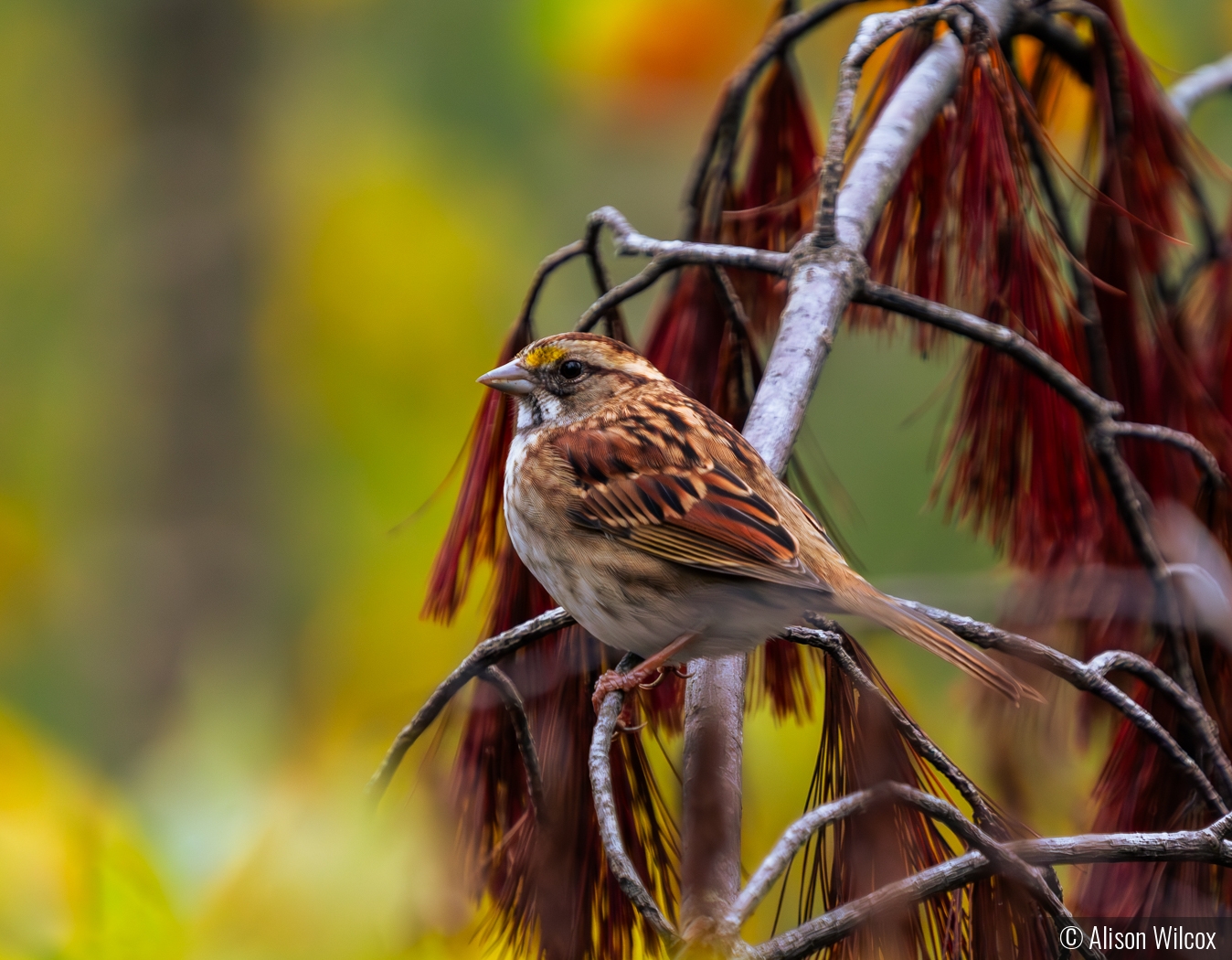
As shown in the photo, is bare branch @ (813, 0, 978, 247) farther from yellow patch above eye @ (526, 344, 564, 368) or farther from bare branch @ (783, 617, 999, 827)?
bare branch @ (783, 617, 999, 827)

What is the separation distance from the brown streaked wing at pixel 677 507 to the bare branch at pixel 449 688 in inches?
12.4

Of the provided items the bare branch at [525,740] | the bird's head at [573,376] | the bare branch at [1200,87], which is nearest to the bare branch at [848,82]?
the bird's head at [573,376]

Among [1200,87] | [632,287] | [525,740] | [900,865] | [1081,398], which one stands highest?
[1200,87]

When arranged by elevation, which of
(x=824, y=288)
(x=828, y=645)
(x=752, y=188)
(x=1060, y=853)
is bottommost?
(x=1060, y=853)

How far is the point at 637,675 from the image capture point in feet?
4.75

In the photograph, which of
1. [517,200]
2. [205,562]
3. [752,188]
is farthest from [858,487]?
[752,188]

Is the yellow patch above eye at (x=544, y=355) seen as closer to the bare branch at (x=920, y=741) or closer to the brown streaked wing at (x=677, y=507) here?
the brown streaked wing at (x=677, y=507)

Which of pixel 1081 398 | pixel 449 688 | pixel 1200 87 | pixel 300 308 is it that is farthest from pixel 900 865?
pixel 300 308

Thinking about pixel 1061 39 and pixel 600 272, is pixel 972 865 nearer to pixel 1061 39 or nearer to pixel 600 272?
pixel 600 272

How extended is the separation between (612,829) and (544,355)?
106 cm

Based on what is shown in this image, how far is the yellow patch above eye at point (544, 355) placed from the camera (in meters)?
1.89

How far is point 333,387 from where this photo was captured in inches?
201

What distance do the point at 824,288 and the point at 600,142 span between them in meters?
5.27

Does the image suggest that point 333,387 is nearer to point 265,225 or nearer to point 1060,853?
point 265,225
